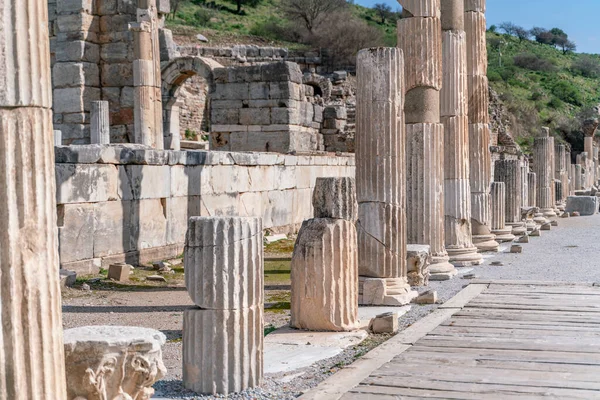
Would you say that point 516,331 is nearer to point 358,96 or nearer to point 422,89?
point 358,96

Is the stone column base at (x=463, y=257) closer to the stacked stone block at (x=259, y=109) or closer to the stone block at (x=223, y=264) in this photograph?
the stone block at (x=223, y=264)

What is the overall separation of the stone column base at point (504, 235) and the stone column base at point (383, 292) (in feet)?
28.3

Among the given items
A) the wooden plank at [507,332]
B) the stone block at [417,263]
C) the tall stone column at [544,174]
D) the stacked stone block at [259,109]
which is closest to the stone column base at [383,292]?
the stone block at [417,263]

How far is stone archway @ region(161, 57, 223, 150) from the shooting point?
24.6 meters

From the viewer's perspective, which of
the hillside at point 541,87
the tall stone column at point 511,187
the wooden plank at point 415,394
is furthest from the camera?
the hillside at point 541,87

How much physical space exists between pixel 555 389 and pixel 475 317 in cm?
302

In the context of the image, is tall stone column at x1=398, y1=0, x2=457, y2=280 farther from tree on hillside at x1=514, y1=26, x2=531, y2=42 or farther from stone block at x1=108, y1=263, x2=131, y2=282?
tree on hillside at x1=514, y1=26, x2=531, y2=42

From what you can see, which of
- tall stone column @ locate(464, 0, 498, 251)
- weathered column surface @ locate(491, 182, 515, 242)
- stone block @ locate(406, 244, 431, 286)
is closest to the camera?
stone block @ locate(406, 244, 431, 286)

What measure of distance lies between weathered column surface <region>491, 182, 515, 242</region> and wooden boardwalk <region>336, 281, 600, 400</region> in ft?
26.9

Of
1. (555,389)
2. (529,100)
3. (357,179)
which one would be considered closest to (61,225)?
(357,179)

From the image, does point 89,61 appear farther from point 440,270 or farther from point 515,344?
point 515,344

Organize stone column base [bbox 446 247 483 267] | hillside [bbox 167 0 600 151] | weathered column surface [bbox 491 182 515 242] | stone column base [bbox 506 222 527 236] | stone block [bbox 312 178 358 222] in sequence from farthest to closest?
1. hillside [bbox 167 0 600 151]
2. stone column base [bbox 506 222 527 236]
3. weathered column surface [bbox 491 182 515 242]
4. stone column base [bbox 446 247 483 267]
5. stone block [bbox 312 178 358 222]

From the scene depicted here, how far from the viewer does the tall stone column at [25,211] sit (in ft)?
A: 11.9

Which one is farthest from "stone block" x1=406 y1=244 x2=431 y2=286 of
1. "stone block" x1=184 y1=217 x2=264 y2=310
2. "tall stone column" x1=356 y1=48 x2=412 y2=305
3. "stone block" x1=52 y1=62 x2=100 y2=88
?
"stone block" x1=52 y1=62 x2=100 y2=88
